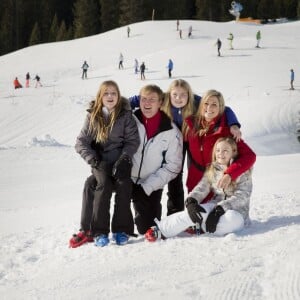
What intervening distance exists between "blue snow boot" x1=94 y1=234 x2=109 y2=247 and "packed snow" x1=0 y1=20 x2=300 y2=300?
101 millimetres

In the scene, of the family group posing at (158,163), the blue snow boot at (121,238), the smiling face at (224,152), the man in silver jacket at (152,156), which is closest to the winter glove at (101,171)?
the family group posing at (158,163)

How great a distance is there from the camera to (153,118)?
4297mm

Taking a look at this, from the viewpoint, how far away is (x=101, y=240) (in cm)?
371

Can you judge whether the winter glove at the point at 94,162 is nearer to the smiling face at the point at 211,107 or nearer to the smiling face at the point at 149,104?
the smiling face at the point at 149,104

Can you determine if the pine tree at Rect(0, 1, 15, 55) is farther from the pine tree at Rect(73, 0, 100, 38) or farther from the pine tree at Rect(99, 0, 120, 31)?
the pine tree at Rect(99, 0, 120, 31)

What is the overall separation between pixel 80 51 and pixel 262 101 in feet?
76.3

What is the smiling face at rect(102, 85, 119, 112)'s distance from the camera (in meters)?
4.18

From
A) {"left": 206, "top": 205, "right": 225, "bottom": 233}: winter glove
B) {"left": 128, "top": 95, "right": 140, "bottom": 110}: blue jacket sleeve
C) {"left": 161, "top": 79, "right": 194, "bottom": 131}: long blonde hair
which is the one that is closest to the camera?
{"left": 206, "top": 205, "right": 225, "bottom": 233}: winter glove

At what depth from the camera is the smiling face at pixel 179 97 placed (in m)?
4.46

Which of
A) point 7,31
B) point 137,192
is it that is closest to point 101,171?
point 137,192

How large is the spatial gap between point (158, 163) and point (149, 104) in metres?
0.61

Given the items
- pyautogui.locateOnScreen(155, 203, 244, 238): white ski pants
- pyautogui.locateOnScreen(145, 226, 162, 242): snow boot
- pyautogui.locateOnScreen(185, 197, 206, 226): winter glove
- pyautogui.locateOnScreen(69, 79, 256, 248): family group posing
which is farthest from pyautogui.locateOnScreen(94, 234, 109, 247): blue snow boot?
pyautogui.locateOnScreen(185, 197, 206, 226): winter glove

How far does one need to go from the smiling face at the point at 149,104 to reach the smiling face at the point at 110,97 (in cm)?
28

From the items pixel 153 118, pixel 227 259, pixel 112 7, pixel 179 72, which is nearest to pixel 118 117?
pixel 153 118
